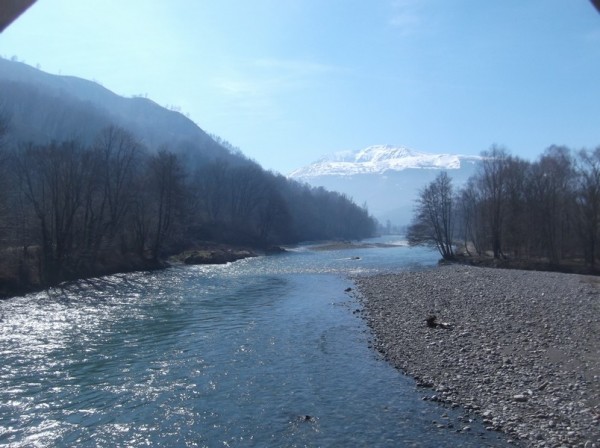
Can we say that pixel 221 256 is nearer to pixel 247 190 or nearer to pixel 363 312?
pixel 363 312

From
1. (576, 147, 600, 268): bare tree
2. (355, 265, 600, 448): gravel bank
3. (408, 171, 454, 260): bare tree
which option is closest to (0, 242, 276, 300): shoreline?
(355, 265, 600, 448): gravel bank

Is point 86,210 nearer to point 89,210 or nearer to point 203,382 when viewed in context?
point 89,210

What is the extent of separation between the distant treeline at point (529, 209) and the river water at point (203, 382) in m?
37.3

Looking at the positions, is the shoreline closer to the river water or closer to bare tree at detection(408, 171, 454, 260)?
the river water

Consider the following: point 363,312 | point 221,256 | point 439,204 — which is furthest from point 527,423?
point 439,204

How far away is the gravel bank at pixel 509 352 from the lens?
Result: 450 inches

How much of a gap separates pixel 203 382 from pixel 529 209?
54.6 m

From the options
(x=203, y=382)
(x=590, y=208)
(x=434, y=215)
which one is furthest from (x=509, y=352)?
(x=434, y=215)

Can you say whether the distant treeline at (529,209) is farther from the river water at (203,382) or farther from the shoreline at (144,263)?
the river water at (203,382)

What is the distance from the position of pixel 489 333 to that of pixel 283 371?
9081 mm

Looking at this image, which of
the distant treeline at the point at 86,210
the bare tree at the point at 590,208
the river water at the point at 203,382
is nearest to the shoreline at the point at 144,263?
the distant treeline at the point at 86,210

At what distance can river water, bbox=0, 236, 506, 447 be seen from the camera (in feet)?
37.0

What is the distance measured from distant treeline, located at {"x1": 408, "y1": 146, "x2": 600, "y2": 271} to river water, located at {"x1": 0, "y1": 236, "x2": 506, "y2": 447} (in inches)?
1470

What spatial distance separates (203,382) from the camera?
14.9 m
